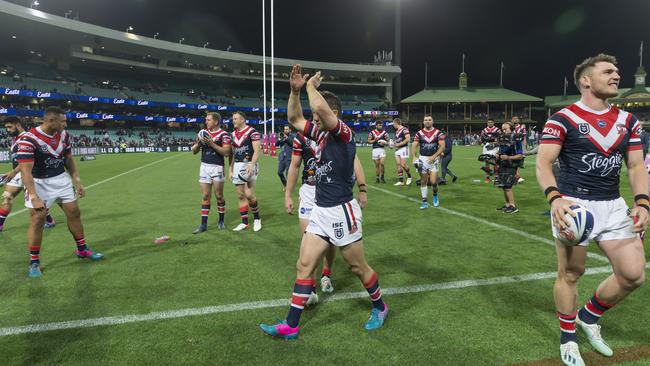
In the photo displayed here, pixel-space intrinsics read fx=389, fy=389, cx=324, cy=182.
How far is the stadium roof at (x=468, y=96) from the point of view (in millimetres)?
74900

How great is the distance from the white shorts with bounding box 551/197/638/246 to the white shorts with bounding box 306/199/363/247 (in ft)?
5.21

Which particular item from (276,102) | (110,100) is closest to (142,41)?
(110,100)

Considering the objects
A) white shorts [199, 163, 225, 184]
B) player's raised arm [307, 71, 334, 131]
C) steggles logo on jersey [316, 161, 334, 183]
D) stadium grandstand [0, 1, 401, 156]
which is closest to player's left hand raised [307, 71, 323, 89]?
player's raised arm [307, 71, 334, 131]

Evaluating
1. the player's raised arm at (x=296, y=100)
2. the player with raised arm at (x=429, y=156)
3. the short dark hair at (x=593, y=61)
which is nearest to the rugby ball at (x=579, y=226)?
the short dark hair at (x=593, y=61)

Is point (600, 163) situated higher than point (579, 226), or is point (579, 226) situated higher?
point (600, 163)

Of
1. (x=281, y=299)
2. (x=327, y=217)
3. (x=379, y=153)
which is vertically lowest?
(x=281, y=299)

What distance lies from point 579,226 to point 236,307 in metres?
3.25

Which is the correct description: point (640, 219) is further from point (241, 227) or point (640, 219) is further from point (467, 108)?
point (467, 108)

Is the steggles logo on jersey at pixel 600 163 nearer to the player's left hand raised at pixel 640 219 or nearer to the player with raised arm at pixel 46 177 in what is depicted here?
the player's left hand raised at pixel 640 219

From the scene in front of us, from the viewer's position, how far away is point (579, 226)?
2729 mm

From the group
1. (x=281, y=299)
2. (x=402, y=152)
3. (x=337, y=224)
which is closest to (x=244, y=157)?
(x=281, y=299)

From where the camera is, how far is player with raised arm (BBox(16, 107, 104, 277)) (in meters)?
5.21

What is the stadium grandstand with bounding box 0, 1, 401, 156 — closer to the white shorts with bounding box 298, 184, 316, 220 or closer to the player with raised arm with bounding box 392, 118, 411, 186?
the player with raised arm with bounding box 392, 118, 411, 186

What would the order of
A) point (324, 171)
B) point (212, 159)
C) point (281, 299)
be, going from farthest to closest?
point (212, 159) → point (281, 299) → point (324, 171)
